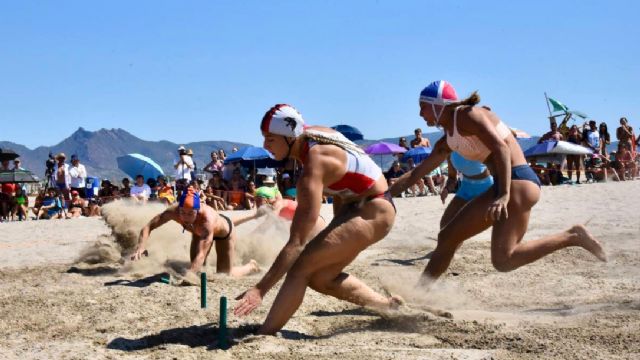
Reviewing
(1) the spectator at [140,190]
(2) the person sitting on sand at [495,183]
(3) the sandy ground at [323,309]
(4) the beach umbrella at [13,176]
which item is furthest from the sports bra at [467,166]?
(4) the beach umbrella at [13,176]

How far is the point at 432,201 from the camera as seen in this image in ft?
54.6

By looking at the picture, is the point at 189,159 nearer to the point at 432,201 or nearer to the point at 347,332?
the point at 432,201

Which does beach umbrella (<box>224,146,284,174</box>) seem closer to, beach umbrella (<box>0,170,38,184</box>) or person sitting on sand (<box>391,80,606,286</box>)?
beach umbrella (<box>0,170,38,184</box>)

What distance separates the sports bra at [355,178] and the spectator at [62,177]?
1359cm

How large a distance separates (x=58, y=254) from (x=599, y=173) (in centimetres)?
1452

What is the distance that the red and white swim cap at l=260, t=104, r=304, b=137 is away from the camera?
4852mm

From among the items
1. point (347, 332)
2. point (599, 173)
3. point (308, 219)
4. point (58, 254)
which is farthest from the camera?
point (599, 173)

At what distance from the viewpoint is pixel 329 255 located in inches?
192

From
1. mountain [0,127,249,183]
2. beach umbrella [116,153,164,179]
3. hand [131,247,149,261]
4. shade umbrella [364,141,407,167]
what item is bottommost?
hand [131,247,149,261]

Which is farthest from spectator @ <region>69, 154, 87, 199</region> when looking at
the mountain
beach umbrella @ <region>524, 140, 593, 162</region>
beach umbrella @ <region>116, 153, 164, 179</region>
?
the mountain

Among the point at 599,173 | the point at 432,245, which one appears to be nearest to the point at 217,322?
the point at 432,245

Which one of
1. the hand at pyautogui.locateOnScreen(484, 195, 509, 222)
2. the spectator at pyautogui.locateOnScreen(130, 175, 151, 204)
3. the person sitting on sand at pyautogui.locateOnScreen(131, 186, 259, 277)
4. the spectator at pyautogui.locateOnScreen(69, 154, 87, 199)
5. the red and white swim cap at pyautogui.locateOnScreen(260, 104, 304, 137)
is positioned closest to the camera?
the red and white swim cap at pyautogui.locateOnScreen(260, 104, 304, 137)

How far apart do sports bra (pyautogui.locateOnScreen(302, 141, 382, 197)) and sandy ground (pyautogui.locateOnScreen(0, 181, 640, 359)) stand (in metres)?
0.98

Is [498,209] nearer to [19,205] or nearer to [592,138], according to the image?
[19,205]
